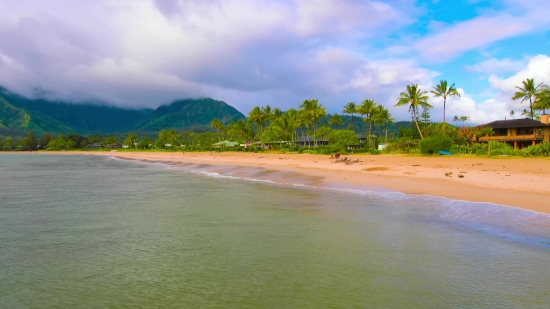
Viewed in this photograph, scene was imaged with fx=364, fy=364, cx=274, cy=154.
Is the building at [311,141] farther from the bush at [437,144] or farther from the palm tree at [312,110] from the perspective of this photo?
the bush at [437,144]

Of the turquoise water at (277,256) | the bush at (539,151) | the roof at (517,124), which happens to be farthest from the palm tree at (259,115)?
the turquoise water at (277,256)

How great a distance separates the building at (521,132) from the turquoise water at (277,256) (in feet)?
162

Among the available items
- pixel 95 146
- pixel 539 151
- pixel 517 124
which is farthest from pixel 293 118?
pixel 95 146

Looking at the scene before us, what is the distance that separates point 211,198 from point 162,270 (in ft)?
32.2

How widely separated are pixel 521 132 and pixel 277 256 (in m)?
60.3

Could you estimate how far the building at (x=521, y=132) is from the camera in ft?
174

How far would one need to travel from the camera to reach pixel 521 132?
2176 inches

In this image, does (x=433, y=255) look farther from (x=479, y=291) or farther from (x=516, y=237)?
(x=516, y=237)

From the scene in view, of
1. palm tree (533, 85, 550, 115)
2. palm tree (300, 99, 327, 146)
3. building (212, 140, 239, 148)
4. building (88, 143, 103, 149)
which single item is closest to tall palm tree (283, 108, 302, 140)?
palm tree (300, 99, 327, 146)

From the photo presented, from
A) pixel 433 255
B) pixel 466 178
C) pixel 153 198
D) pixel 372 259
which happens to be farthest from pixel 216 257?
pixel 466 178

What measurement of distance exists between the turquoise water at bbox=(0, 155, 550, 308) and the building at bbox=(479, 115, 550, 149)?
4936cm

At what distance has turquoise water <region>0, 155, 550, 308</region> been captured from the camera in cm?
619

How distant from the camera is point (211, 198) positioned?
17.4 meters

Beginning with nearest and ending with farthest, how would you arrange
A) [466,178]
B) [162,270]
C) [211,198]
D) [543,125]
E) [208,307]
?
[208,307]
[162,270]
[211,198]
[466,178]
[543,125]
